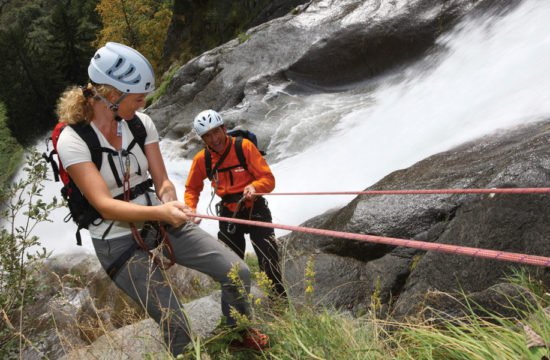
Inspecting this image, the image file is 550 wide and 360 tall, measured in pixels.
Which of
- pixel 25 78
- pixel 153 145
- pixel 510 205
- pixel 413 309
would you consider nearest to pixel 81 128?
pixel 153 145

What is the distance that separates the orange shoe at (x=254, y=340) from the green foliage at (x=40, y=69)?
1471 inches

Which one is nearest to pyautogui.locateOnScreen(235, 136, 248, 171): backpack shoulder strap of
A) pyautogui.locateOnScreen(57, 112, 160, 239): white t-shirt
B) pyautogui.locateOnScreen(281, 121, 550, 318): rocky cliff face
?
pyautogui.locateOnScreen(281, 121, 550, 318): rocky cliff face

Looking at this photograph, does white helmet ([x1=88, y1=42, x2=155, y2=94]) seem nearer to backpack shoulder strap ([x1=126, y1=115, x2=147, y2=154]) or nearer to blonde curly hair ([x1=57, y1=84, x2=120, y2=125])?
blonde curly hair ([x1=57, y1=84, x2=120, y2=125])

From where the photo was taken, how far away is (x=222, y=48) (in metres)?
19.4

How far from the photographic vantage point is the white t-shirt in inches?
119

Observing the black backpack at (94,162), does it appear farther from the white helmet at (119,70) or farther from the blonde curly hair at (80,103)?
the white helmet at (119,70)

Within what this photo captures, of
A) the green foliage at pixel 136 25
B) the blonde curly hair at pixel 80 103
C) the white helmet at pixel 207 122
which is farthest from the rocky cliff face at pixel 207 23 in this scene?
the blonde curly hair at pixel 80 103

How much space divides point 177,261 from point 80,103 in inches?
47.0

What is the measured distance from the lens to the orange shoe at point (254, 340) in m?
3.03

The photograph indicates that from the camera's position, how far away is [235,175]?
211 inches

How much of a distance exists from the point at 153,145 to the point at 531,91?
296 inches

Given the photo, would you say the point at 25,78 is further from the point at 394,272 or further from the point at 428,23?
the point at 394,272

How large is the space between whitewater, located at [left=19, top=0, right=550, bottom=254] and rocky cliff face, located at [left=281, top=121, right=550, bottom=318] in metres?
1.60

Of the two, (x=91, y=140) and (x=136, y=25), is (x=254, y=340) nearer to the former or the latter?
(x=91, y=140)
